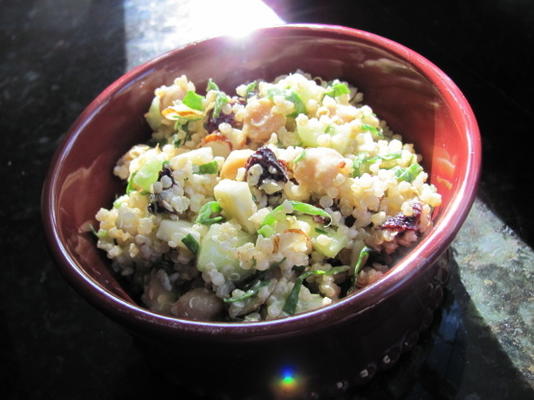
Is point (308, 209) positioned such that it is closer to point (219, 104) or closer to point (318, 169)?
point (318, 169)

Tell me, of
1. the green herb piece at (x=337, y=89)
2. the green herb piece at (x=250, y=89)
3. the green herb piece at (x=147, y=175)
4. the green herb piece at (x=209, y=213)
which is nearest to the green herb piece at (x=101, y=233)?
the green herb piece at (x=147, y=175)

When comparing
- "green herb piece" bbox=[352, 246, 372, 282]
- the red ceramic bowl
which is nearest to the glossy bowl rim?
the red ceramic bowl

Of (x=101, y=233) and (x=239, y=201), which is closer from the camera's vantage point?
(x=239, y=201)

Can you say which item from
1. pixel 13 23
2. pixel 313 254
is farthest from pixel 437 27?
pixel 13 23

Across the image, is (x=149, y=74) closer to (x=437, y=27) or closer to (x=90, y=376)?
(x=90, y=376)

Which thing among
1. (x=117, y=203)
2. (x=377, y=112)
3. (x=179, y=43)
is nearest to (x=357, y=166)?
(x=377, y=112)

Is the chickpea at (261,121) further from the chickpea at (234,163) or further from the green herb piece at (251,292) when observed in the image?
the green herb piece at (251,292)
